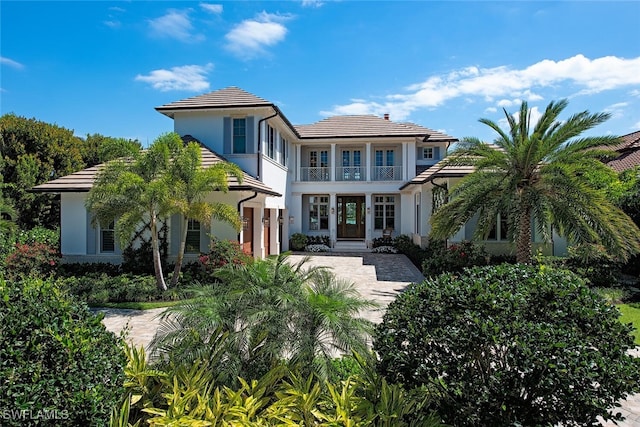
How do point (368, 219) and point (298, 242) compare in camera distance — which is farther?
point (368, 219)

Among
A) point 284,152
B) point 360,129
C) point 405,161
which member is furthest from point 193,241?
point 405,161

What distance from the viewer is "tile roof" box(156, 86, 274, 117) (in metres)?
17.0

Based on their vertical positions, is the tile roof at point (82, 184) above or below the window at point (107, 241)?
above

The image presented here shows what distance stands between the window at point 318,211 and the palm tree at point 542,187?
14398 mm

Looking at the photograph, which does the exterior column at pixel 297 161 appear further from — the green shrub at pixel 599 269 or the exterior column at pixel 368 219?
the green shrub at pixel 599 269

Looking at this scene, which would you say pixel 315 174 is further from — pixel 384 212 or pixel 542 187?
pixel 542 187

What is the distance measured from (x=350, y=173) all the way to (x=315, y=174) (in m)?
2.44

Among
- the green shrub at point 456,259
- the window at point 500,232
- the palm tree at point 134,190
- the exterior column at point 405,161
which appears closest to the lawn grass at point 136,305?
the palm tree at point 134,190

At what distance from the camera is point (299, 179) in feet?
83.7

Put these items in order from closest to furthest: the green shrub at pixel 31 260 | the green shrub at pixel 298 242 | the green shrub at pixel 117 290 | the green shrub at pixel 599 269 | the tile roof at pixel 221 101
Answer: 1. the green shrub at pixel 117 290
2. the green shrub at pixel 31 260
3. the green shrub at pixel 599 269
4. the tile roof at pixel 221 101
5. the green shrub at pixel 298 242

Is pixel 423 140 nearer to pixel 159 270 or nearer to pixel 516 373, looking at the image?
pixel 159 270

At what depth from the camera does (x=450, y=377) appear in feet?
10.8

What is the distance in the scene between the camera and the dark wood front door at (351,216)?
27297mm

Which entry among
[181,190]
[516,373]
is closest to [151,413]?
[516,373]
